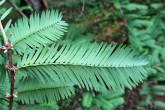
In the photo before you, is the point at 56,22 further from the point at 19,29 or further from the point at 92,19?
the point at 92,19

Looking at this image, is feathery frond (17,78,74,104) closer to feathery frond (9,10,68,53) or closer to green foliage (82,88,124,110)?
feathery frond (9,10,68,53)

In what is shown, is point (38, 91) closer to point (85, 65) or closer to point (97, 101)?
point (85, 65)

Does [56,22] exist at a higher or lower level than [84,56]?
higher

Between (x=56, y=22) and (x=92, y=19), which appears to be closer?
(x=56, y=22)

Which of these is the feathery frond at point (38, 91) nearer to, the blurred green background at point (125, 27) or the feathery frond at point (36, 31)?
the feathery frond at point (36, 31)

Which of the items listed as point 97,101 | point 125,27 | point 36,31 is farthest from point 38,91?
point 125,27

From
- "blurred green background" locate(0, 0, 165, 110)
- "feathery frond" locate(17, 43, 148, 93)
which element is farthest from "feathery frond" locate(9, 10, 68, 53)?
"blurred green background" locate(0, 0, 165, 110)

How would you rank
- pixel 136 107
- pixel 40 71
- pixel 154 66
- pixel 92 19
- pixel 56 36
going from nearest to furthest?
1. pixel 40 71
2. pixel 56 36
3. pixel 154 66
4. pixel 92 19
5. pixel 136 107

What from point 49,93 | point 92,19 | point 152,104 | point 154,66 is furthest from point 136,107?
point 49,93
